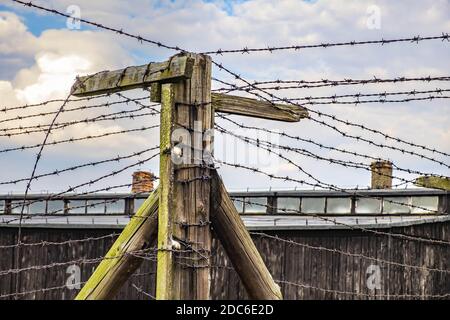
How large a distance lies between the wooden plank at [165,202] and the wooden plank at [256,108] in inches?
24.4

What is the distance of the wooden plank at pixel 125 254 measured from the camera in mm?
6508

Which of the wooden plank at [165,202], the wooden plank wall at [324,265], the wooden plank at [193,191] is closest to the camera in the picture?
the wooden plank at [165,202]

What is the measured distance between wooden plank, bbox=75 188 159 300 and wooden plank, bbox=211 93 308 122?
1.14m

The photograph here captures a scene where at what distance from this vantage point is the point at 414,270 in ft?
52.5

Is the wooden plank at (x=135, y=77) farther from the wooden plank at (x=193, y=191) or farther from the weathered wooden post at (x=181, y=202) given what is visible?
the wooden plank at (x=193, y=191)

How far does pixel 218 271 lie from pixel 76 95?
26.3ft

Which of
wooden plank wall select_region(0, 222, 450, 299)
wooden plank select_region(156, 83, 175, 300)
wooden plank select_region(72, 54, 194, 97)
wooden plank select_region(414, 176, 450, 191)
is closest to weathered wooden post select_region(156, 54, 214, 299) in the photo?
wooden plank select_region(156, 83, 175, 300)

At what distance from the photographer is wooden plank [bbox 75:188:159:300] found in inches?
256

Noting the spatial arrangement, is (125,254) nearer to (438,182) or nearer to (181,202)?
(181,202)

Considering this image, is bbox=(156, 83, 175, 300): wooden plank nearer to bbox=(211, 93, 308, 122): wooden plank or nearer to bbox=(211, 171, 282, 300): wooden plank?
bbox=(211, 171, 282, 300): wooden plank

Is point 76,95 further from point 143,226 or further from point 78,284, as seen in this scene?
point 78,284

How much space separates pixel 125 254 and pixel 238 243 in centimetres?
114

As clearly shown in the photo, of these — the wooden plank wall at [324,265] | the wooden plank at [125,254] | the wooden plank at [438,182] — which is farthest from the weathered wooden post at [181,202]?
the wooden plank at [438,182]
